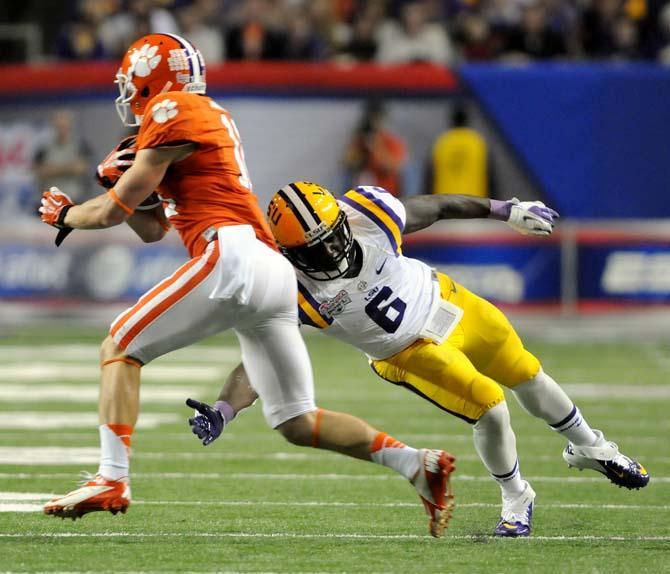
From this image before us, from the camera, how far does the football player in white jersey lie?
4.93 m

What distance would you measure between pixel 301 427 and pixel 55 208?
42.8 inches

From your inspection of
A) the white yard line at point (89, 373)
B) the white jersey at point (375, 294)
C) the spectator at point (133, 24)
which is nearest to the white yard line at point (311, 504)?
the white jersey at point (375, 294)

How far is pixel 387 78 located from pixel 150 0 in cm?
243

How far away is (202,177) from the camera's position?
4652 mm

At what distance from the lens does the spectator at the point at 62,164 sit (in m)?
13.3

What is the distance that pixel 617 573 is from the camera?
14.1 feet

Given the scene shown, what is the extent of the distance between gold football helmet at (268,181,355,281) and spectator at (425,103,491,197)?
795 centimetres

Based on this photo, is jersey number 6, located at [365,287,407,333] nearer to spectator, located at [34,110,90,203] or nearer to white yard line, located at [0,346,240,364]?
white yard line, located at [0,346,240,364]

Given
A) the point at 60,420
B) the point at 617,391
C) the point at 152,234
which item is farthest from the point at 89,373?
the point at 152,234

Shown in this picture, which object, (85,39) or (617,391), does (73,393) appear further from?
(85,39)

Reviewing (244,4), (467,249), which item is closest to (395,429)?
(467,249)

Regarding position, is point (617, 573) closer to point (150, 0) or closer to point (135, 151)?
point (135, 151)

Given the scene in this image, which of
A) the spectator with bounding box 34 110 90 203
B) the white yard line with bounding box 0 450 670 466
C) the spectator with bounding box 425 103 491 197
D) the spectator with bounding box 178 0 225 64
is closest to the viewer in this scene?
the white yard line with bounding box 0 450 670 466

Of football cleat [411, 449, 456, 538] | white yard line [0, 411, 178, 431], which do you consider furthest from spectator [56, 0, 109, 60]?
football cleat [411, 449, 456, 538]
